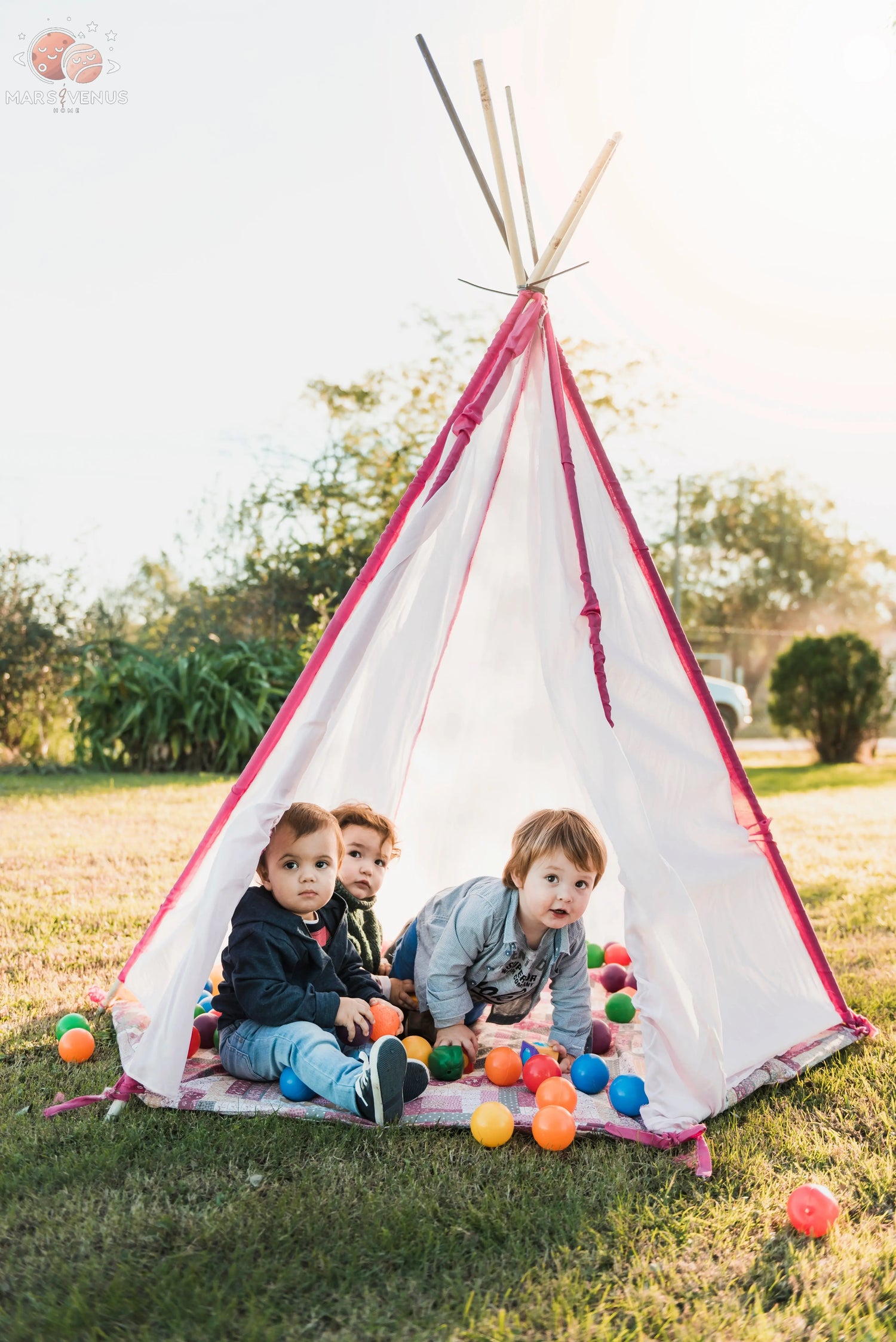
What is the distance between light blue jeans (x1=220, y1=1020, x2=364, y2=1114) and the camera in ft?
9.45

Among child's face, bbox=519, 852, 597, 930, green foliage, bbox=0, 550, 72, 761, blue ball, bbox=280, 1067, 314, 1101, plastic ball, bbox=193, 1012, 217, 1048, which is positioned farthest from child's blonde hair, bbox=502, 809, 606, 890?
green foliage, bbox=0, 550, 72, 761

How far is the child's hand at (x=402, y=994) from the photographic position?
379 centimetres

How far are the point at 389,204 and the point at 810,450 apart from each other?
2197 cm

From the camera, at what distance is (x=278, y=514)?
1429cm

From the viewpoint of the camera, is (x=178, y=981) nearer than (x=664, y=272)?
Yes

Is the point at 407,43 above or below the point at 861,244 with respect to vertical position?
below

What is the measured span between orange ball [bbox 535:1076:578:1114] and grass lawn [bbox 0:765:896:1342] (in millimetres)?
149

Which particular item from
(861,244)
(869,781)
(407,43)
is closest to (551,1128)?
(407,43)

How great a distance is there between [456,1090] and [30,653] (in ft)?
35.4

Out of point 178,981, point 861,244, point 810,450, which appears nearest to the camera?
point 178,981

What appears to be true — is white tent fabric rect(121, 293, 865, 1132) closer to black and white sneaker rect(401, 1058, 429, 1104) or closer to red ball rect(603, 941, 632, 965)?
black and white sneaker rect(401, 1058, 429, 1104)

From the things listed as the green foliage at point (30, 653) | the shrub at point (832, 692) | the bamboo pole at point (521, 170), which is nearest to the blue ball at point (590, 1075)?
the bamboo pole at point (521, 170)

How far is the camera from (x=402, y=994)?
3814 mm

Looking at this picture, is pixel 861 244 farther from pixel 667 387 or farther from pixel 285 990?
pixel 285 990
